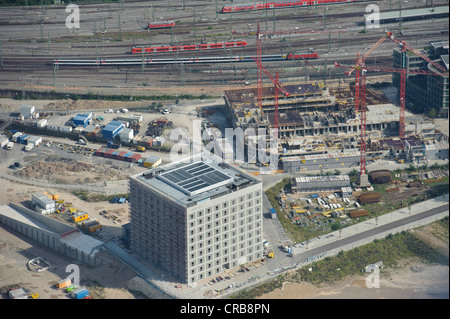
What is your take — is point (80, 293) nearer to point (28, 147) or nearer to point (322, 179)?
point (322, 179)

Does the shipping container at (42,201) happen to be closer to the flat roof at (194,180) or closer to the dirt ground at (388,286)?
the flat roof at (194,180)

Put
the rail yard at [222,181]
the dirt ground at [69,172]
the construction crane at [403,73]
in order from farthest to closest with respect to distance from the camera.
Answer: the construction crane at [403,73] < the dirt ground at [69,172] < the rail yard at [222,181]

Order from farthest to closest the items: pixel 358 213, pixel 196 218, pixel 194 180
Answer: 1. pixel 358 213
2. pixel 194 180
3. pixel 196 218

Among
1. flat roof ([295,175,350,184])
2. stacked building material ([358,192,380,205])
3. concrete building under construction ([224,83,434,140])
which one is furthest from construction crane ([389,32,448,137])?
stacked building material ([358,192,380,205])

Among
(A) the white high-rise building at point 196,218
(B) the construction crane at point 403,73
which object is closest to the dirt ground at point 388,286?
(A) the white high-rise building at point 196,218

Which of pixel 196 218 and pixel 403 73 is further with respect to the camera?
pixel 403 73

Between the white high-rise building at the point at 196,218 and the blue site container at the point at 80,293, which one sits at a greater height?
the white high-rise building at the point at 196,218

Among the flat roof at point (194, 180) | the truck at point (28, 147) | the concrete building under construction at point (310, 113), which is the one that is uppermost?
the concrete building under construction at point (310, 113)

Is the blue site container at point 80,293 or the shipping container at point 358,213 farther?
the shipping container at point 358,213

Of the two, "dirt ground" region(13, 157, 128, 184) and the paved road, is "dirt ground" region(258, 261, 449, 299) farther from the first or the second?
"dirt ground" region(13, 157, 128, 184)

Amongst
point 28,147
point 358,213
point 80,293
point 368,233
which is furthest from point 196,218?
point 28,147
